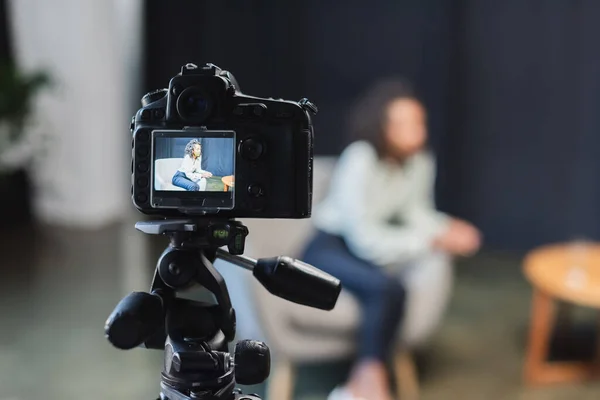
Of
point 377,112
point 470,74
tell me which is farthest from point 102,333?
point 470,74

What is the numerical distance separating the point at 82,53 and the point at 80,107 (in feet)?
1.05

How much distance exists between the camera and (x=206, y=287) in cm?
80

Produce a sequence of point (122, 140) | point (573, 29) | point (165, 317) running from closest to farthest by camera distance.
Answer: point (165, 317) → point (573, 29) → point (122, 140)

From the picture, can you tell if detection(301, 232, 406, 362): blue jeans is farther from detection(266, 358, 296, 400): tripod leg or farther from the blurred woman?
detection(266, 358, 296, 400): tripod leg

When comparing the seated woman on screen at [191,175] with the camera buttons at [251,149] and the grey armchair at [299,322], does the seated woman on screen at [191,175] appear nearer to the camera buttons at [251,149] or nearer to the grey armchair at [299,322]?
the camera buttons at [251,149]

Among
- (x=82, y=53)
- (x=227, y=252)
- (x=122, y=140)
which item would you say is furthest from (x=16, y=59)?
(x=227, y=252)

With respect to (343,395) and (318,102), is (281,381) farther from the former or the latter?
(318,102)

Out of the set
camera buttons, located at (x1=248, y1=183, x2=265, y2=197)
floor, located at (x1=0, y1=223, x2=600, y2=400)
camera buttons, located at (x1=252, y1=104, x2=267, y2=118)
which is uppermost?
camera buttons, located at (x1=252, y1=104, x2=267, y2=118)

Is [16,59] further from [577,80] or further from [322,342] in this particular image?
[577,80]

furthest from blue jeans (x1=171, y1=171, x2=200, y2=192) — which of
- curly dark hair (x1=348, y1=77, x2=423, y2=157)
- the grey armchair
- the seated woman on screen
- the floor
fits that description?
curly dark hair (x1=348, y1=77, x2=423, y2=157)

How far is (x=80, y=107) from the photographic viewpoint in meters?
4.23

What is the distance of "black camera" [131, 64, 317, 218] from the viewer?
0.76m

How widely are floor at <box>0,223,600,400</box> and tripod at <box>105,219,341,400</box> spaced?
1259 mm

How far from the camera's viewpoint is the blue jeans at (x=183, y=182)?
773 mm
